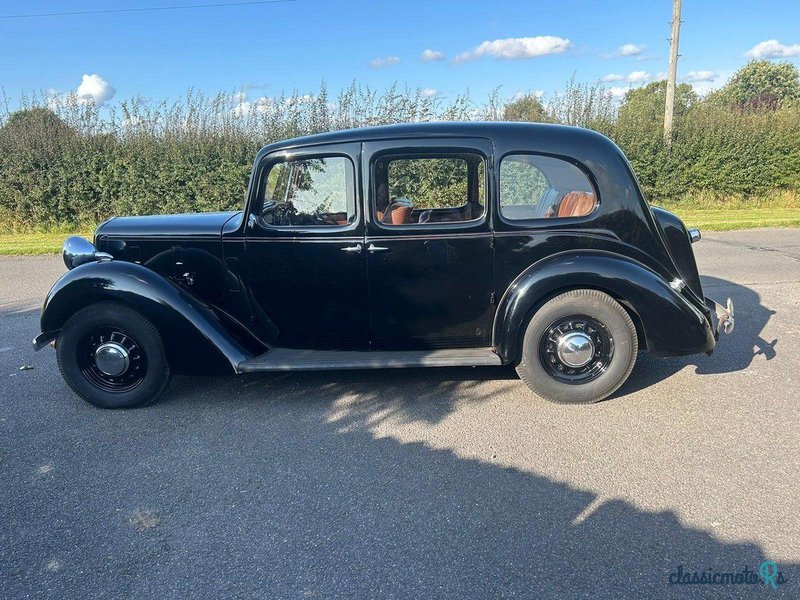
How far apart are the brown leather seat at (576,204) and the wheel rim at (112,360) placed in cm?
327

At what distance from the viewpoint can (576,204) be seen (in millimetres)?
4188

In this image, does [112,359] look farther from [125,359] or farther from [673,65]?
[673,65]

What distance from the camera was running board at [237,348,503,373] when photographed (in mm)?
4078

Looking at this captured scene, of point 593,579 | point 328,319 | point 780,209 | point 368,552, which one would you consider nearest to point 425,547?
point 368,552

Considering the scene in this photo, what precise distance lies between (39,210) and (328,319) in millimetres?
13525

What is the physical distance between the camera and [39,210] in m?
14.5

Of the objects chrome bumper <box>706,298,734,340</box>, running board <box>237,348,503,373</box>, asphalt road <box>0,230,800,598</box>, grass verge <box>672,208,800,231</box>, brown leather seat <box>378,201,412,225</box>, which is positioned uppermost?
brown leather seat <box>378,201,412,225</box>

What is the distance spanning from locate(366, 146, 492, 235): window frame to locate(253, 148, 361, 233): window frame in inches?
4.1

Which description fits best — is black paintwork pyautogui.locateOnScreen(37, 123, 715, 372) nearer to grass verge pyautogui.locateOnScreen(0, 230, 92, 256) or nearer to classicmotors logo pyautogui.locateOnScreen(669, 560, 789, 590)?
classicmotors logo pyautogui.locateOnScreen(669, 560, 789, 590)

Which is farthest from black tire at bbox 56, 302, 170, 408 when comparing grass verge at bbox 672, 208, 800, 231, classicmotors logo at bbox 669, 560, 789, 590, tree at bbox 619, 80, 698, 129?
tree at bbox 619, 80, 698, 129

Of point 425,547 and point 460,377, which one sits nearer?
point 425,547

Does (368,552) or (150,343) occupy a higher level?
(150,343)

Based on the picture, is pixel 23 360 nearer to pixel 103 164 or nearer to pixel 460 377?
pixel 460 377

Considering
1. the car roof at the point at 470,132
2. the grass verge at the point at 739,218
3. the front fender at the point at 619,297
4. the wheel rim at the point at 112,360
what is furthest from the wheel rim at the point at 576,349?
the grass verge at the point at 739,218
